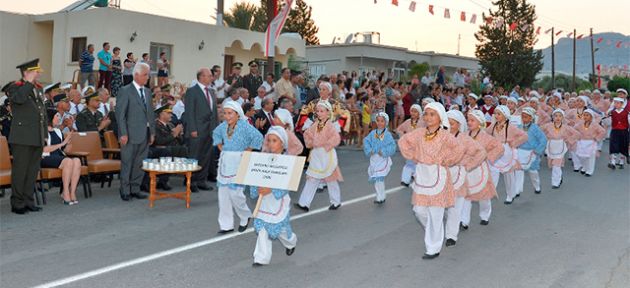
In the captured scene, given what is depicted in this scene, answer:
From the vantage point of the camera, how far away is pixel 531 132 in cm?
1298

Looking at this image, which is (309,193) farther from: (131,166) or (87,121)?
(87,121)

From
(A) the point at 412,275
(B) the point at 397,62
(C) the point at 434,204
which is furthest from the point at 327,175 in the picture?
(B) the point at 397,62

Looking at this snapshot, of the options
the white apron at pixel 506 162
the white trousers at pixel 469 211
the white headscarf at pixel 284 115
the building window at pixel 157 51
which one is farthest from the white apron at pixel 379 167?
the building window at pixel 157 51

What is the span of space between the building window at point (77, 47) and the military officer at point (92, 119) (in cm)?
1224

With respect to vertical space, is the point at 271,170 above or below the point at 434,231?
above

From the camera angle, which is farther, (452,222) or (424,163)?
(452,222)

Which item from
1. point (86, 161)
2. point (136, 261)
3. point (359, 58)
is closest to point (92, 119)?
point (86, 161)

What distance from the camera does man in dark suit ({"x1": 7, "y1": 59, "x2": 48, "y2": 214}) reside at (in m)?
9.03

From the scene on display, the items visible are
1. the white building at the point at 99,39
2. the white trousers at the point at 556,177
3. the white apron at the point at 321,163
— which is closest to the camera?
the white apron at the point at 321,163

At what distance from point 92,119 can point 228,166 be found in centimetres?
510

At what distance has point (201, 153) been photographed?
11438 millimetres

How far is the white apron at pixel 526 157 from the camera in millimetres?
12648

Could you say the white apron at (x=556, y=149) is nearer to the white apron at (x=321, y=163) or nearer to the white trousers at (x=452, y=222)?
the white apron at (x=321, y=163)

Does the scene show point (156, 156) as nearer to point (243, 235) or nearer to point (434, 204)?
point (243, 235)
